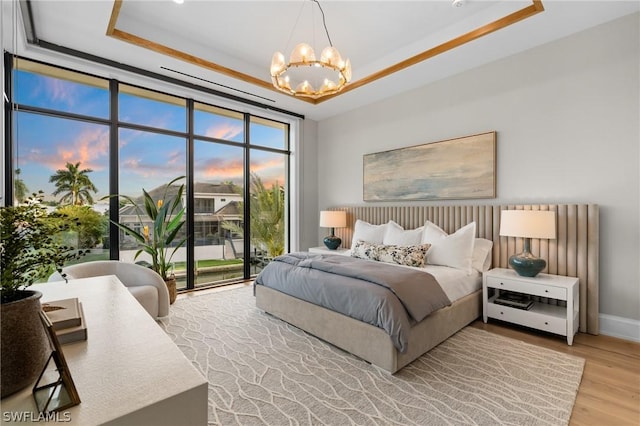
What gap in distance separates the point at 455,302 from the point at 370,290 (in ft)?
3.56

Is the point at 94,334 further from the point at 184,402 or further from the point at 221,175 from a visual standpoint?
the point at 221,175

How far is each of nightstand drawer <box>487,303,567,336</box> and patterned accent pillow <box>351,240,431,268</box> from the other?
0.84 metres

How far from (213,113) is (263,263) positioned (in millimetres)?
2605

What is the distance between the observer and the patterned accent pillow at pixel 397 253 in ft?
10.8

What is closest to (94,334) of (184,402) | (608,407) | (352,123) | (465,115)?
(184,402)

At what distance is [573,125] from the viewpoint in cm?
303

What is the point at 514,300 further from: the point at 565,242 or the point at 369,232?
the point at 369,232

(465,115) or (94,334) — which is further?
(465,115)

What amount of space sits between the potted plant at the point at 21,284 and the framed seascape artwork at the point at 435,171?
12.8 feet

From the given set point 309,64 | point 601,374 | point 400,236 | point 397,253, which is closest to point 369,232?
point 400,236

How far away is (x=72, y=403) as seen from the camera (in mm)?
651

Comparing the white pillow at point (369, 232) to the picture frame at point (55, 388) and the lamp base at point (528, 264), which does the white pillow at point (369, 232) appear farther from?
the picture frame at point (55, 388)

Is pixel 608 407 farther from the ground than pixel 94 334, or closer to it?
closer to it

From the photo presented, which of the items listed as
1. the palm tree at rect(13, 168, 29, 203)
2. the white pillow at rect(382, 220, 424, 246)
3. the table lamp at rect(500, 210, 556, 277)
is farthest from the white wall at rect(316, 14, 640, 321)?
the palm tree at rect(13, 168, 29, 203)
